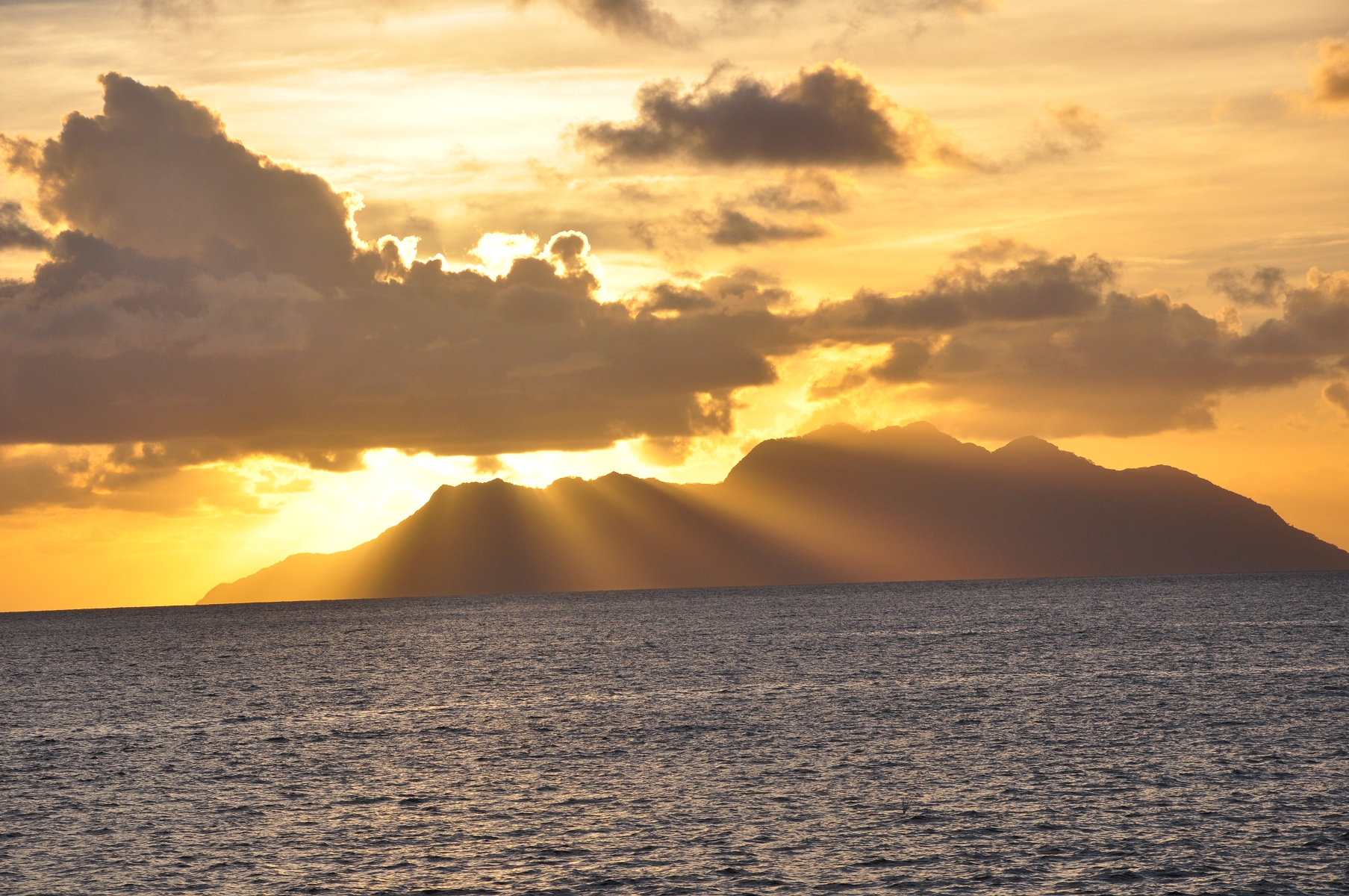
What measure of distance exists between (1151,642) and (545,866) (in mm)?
132758

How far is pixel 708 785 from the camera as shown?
65.3 meters

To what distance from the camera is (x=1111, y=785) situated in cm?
6272

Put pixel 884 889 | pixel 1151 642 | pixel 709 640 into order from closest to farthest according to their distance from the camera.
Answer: pixel 884 889
pixel 1151 642
pixel 709 640

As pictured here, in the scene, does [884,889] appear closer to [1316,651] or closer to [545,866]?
[545,866]

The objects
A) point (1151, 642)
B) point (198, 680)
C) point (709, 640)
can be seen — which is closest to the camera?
point (198, 680)

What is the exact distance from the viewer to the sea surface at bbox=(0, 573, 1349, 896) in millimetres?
49138

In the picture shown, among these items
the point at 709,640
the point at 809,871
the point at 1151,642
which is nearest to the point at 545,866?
the point at 809,871

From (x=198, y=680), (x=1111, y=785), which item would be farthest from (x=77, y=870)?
(x=198, y=680)

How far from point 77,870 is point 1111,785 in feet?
155

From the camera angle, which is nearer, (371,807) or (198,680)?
(371,807)

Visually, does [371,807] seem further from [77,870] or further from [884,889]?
[884,889]

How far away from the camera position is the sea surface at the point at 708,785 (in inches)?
1935

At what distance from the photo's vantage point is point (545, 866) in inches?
1970

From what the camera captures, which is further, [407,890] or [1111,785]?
[1111,785]
